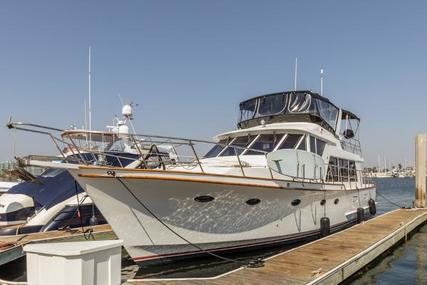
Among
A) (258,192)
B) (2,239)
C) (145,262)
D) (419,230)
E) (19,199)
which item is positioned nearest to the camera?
(145,262)

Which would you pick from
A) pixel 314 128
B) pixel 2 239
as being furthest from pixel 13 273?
pixel 314 128

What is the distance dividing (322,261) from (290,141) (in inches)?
147

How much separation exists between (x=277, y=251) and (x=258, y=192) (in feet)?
7.14

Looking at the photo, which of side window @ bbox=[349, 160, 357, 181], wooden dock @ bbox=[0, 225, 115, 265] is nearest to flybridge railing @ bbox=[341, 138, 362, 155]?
side window @ bbox=[349, 160, 357, 181]

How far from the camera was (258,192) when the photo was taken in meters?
8.63

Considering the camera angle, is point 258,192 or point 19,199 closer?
point 258,192

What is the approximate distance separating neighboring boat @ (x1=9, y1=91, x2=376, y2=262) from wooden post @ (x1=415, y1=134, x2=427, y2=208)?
7375 mm

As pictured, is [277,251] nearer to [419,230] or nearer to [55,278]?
[55,278]

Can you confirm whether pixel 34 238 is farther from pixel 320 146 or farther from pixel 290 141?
pixel 320 146

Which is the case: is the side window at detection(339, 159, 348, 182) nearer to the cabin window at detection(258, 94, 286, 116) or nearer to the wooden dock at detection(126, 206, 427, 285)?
the wooden dock at detection(126, 206, 427, 285)

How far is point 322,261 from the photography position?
305 inches

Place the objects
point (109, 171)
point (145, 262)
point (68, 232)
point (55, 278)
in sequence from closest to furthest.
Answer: point (55, 278)
point (109, 171)
point (145, 262)
point (68, 232)

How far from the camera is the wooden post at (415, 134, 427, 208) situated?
1897cm

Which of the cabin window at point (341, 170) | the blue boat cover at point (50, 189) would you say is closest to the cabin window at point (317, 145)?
the cabin window at point (341, 170)
